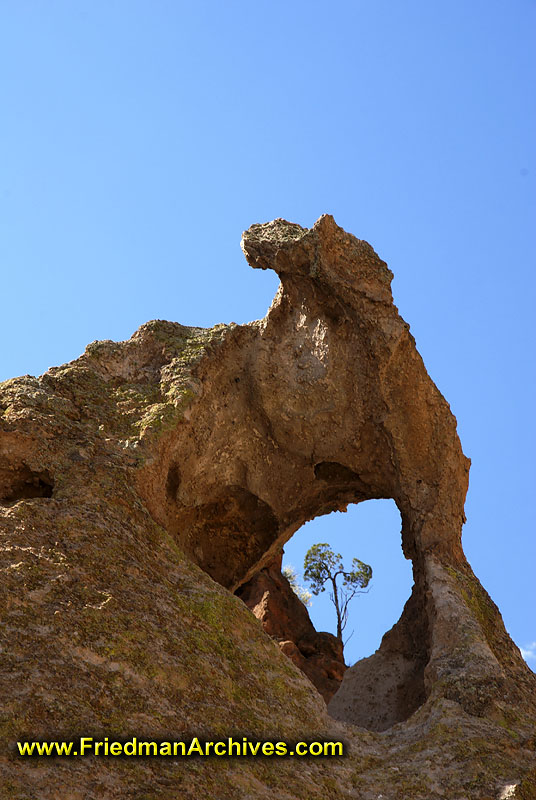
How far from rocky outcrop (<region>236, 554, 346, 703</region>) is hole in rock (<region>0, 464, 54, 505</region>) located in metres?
8.86

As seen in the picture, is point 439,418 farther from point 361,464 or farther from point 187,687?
point 187,687

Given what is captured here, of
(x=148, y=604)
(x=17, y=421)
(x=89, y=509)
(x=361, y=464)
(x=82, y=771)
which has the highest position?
(x=361, y=464)

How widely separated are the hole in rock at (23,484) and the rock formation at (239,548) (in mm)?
27

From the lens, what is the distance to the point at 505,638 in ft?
39.1

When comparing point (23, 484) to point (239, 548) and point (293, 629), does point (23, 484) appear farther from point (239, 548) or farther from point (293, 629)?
point (293, 629)

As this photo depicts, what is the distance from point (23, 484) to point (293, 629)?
10.7 metres

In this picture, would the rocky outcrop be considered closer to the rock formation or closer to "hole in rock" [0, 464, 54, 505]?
the rock formation

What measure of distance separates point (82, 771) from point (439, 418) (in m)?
8.72

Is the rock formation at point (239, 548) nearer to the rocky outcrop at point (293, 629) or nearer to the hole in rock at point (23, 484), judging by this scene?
the hole in rock at point (23, 484)

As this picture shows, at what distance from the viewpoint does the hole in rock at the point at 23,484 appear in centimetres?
1030

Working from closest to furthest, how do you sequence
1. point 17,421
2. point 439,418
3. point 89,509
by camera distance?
1. point 89,509
2. point 17,421
3. point 439,418

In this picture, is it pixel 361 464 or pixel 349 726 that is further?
pixel 361 464

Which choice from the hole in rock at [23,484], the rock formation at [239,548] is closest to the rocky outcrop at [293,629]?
the rock formation at [239,548]

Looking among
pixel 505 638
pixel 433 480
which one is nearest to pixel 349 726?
pixel 505 638
